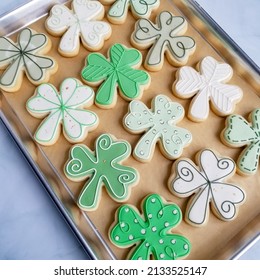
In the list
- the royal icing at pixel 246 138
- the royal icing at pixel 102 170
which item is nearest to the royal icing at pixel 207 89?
the royal icing at pixel 246 138

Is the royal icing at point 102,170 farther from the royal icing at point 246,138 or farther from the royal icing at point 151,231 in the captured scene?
the royal icing at point 246,138

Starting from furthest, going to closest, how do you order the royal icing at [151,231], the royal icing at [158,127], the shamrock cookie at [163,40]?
the shamrock cookie at [163,40], the royal icing at [158,127], the royal icing at [151,231]

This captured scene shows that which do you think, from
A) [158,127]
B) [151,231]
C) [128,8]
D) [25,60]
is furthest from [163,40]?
[151,231]

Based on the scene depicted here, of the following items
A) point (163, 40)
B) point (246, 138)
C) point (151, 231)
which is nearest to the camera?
point (151, 231)

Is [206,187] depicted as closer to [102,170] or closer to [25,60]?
[102,170]

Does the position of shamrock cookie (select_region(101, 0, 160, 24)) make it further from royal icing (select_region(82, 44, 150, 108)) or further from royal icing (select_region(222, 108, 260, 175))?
royal icing (select_region(222, 108, 260, 175))
